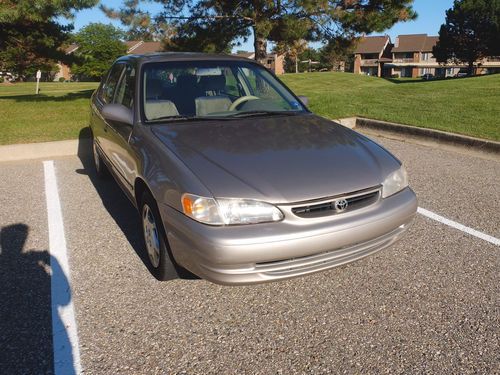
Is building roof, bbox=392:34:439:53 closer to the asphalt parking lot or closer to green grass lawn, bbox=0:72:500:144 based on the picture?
green grass lawn, bbox=0:72:500:144

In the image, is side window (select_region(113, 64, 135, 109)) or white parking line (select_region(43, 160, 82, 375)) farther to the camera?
side window (select_region(113, 64, 135, 109))

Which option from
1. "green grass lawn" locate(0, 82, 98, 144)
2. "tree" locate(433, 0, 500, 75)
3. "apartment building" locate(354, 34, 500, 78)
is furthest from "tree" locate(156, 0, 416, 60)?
"apartment building" locate(354, 34, 500, 78)

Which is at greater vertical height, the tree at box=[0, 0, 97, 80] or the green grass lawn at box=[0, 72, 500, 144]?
the tree at box=[0, 0, 97, 80]

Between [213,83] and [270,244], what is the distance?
217cm

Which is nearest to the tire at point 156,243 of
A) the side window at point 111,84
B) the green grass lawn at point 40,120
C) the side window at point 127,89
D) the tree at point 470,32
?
the side window at point 127,89

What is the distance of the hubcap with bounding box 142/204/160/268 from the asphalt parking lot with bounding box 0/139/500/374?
0.58ft

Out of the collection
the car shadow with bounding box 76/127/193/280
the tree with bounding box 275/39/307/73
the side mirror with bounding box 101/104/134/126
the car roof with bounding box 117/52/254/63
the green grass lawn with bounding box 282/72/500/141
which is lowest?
the car shadow with bounding box 76/127/193/280

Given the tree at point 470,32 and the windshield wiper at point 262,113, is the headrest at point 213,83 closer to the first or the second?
the windshield wiper at point 262,113

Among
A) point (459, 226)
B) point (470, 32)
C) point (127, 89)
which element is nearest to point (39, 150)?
point (127, 89)

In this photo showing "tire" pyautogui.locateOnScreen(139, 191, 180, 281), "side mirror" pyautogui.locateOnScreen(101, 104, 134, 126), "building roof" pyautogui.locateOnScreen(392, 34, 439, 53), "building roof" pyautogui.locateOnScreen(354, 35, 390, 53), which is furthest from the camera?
"building roof" pyautogui.locateOnScreen(354, 35, 390, 53)

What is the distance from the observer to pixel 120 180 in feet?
13.2

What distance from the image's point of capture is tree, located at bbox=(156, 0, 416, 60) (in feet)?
45.3

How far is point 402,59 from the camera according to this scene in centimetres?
8269

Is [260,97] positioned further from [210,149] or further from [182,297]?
[182,297]
